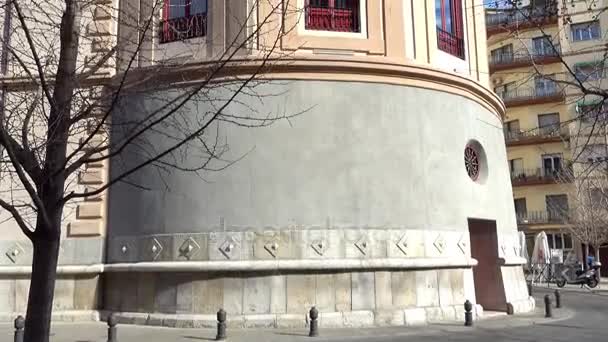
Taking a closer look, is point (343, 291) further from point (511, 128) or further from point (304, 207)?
point (511, 128)

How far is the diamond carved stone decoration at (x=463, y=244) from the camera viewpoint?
15.5m

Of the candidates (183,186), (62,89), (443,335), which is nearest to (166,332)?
(183,186)

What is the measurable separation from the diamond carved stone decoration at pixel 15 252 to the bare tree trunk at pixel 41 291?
11202 mm

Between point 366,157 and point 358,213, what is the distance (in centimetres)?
138

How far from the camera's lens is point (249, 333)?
12.7m

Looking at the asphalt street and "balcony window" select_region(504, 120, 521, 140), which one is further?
"balcony window" select_region(504, 120, 521, 140)

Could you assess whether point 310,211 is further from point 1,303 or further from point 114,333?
point 1,303

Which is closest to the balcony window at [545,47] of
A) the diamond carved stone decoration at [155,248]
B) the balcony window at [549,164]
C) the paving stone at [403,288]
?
the paving stone at [403,288]

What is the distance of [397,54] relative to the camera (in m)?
15.7

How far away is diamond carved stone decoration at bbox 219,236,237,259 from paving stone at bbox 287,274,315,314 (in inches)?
55.4

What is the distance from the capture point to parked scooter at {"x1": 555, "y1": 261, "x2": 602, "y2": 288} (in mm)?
29094

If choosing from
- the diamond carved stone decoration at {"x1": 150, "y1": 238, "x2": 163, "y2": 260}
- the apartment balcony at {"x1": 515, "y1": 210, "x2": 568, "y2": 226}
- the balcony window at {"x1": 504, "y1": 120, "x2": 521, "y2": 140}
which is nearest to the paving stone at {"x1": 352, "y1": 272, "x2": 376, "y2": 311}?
the diamond carved stone decoration at {"x1": 150, "y1": 238, "x2": 163, "y2": 260}

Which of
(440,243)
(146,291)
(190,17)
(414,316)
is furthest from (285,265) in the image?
(190,17)

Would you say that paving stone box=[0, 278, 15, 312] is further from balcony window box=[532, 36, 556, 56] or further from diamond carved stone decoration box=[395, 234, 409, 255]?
balcony window box=[532, 36, 556, 56]
